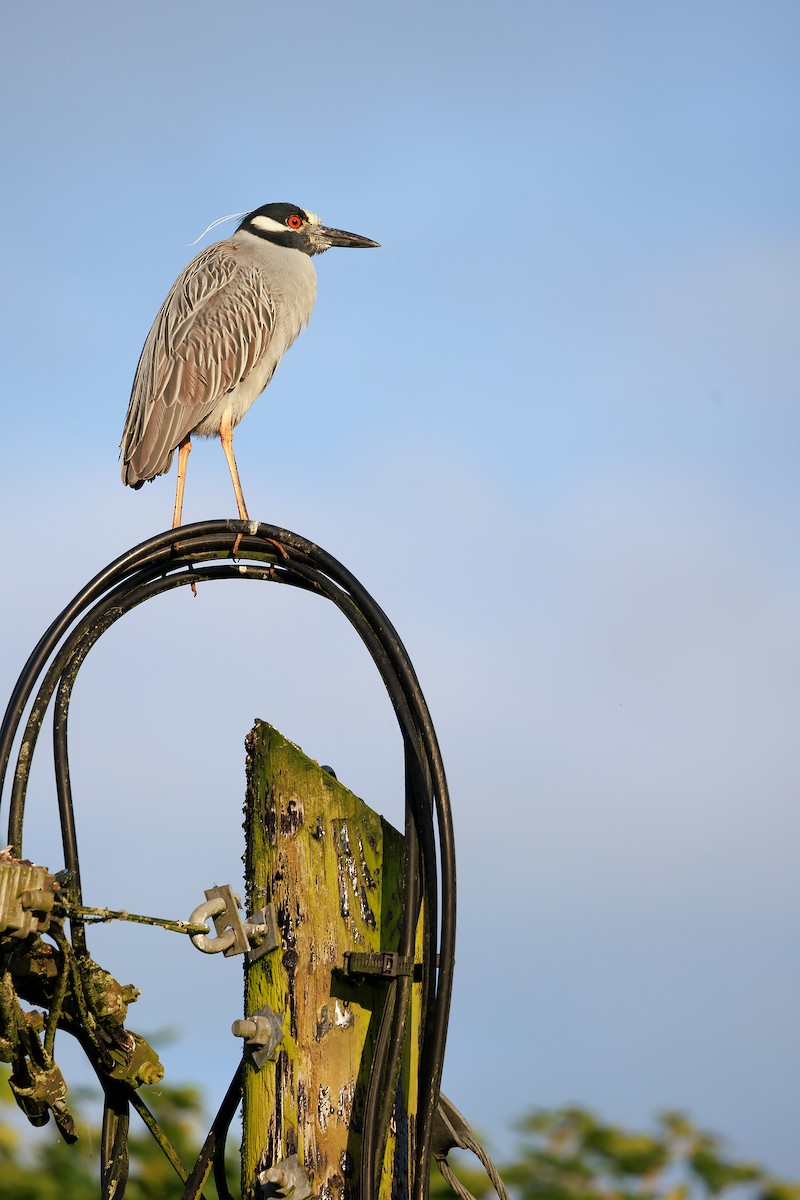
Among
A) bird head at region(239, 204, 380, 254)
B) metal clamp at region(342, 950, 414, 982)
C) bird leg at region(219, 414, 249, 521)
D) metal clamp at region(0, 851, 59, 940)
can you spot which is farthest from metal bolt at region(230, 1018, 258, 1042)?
bird head at region(239, 204, 380, 254)

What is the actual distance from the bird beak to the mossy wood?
5.12 meters

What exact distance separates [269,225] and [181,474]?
2.34 metres

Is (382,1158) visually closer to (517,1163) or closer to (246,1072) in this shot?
(246,1072)

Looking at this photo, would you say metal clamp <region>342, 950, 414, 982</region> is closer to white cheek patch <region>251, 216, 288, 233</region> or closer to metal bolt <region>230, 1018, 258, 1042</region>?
metal bolt <region>230, 1018, 258, 1042</region>

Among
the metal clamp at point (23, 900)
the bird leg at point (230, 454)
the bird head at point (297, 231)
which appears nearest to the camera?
the metal clamp at point (23, 900)

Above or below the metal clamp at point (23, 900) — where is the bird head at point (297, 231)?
above

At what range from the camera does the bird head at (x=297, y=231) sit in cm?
798

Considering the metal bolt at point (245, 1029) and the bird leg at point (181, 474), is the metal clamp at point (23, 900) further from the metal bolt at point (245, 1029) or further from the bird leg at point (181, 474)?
the bird leg at point (181, 474)

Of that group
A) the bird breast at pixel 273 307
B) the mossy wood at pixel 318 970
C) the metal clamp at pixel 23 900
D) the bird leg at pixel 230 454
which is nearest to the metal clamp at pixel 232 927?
the mossy wood at pixel 318 970

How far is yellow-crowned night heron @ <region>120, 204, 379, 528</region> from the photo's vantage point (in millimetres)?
6488

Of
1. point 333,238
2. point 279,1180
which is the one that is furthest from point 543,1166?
point 333,238

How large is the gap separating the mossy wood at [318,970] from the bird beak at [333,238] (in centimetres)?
512

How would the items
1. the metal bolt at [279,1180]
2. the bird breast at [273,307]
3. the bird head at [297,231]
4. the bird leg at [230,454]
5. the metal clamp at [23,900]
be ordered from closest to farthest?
the metal clamp at [23,900], the metal bolt at [279,1180], the bird leg at [230,454], the bird breast at [273,307], the bird head at [297,231]

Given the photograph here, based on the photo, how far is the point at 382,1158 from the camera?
331cm
